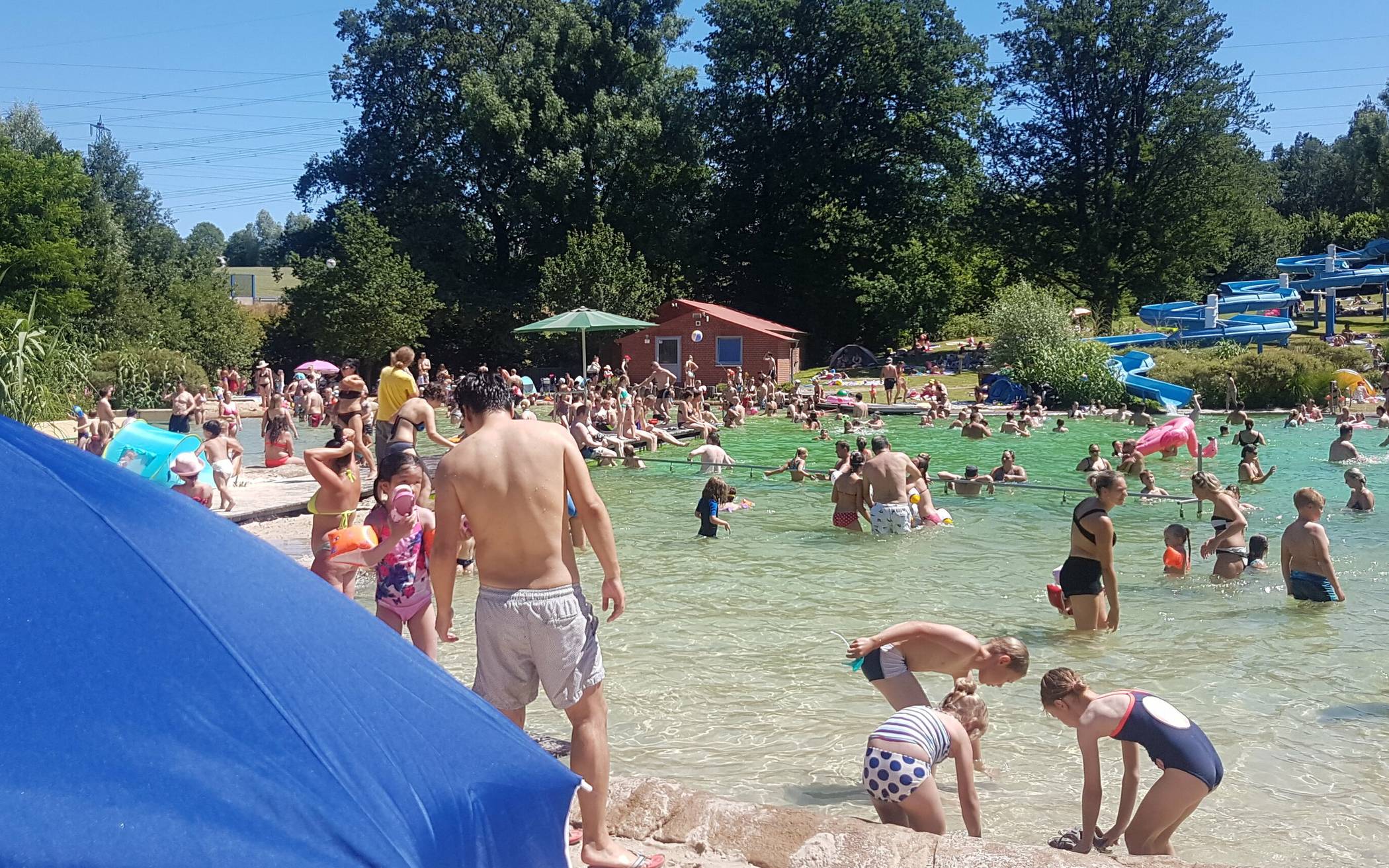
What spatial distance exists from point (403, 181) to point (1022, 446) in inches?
1251

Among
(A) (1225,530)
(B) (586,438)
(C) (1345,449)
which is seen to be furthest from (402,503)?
(C) (1345,449)

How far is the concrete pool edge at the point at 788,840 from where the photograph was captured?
3977mm

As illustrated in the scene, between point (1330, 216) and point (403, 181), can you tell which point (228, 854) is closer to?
point (403, 181)

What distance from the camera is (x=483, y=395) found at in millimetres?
4293

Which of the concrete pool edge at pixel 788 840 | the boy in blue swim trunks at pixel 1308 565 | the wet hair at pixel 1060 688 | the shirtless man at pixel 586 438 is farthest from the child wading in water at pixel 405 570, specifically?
the shirtless man at pixel 586 438

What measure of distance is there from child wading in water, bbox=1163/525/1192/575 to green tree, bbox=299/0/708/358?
3443 cm

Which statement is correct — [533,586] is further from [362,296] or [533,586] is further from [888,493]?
[362,296]

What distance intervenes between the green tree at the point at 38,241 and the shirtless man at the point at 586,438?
1790 cm

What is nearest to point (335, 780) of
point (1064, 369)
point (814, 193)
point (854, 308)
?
point (1064, 369)

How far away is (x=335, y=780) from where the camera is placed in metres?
2.77

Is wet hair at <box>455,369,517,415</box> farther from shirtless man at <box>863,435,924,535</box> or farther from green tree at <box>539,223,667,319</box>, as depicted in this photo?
green tree at <box>539,223,667,319</box>

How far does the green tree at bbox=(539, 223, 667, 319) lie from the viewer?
1586 inches

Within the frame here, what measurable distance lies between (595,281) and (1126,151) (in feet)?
80.3

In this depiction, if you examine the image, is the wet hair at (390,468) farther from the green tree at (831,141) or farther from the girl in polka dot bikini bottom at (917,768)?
the green tree at (831,141)
